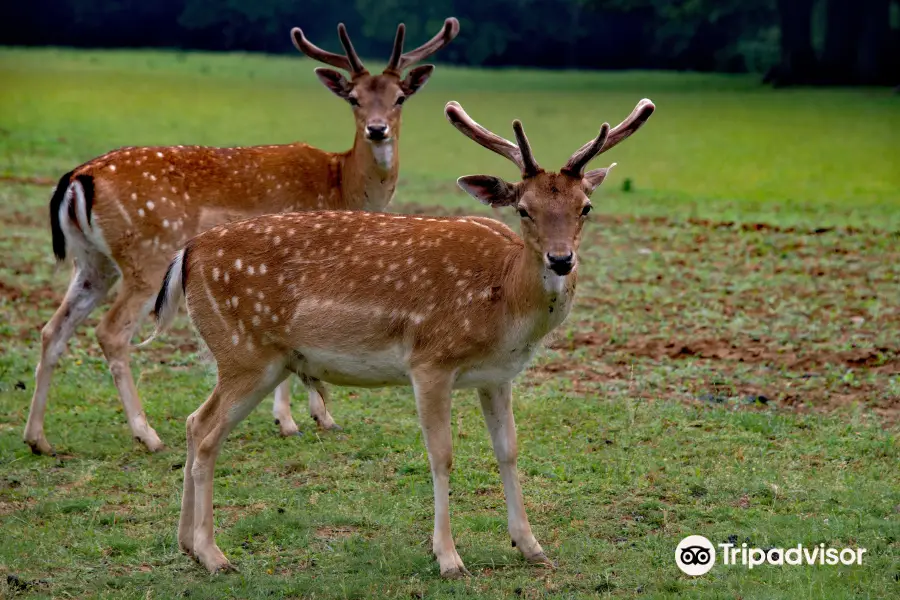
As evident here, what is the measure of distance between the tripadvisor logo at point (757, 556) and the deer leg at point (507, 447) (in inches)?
25.2

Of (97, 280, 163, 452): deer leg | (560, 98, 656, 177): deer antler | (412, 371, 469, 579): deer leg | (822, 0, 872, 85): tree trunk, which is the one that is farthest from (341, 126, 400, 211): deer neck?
(822, 0, 872, 85): tree trunk

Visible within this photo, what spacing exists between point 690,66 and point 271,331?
4068cm

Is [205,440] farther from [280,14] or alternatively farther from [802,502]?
[280,14]

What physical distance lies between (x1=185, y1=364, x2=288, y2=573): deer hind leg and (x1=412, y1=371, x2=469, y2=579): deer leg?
706mm

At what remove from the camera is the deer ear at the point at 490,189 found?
5.51 meters

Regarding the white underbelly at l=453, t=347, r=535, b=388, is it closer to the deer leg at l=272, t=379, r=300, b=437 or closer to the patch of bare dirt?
the deer leg at l=272, t=379, r=300, b=437

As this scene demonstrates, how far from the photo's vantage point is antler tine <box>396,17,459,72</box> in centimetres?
890

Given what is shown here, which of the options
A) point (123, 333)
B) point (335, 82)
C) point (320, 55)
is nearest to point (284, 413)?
point (123, 333)

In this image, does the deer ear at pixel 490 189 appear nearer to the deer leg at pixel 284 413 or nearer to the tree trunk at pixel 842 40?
the deer leg at pixel 284 413

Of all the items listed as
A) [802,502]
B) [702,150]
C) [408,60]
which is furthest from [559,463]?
[702,150]

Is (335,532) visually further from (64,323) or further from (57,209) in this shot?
(57,209)

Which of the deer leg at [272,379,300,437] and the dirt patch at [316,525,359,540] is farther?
the deer leg at [272,379,300,437]

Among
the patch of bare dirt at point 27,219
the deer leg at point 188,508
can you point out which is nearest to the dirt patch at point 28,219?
the patch of bare dirt at point 27,219

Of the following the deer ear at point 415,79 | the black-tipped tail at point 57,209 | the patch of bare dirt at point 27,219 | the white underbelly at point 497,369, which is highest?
the deer ear at point 415,79
